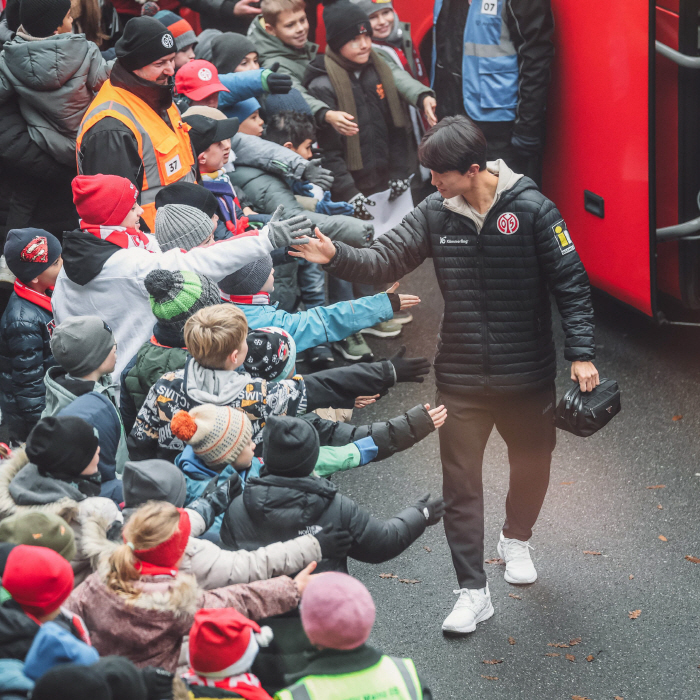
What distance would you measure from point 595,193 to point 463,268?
2.00 m

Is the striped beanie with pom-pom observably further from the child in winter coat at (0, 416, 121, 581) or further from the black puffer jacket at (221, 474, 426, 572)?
the child in winter coat at (0, 416, 121, 581)

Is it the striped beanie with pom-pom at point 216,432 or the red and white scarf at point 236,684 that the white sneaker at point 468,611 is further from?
the red and white scarf at point 236,684

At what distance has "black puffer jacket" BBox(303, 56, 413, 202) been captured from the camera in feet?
19.3

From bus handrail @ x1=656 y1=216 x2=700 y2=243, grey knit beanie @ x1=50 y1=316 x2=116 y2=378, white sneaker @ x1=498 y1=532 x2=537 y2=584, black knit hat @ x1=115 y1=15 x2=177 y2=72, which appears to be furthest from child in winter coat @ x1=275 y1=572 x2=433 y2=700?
bus handrail @ x1=656 y1=216 x2=700 y2=243

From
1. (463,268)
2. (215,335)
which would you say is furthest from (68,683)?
(463,268)

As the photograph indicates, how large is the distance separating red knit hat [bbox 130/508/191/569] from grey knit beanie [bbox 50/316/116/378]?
0.93 meters

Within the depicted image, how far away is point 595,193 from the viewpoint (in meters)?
5.14

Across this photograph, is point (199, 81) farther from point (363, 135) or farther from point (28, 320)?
point (28, 320)

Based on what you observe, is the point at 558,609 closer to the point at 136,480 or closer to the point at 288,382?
the point at 288,382

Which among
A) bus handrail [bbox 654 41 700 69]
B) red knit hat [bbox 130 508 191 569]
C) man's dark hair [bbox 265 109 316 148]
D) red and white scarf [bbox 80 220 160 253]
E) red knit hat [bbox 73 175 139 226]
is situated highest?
bus handrail [bbox 654 41 700 69]

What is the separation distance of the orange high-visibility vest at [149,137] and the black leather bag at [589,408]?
6.68 ft

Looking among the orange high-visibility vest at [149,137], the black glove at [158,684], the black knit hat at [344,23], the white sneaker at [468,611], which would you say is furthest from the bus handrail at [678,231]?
the black glove at [158,684]

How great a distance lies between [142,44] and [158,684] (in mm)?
2936

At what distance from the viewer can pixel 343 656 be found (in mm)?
2160
